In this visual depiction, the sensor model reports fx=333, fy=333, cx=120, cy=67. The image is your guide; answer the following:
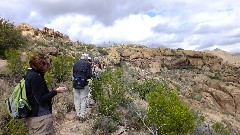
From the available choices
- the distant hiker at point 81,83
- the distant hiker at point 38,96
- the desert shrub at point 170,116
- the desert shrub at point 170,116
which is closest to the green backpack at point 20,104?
the distant hiker at point 38,96

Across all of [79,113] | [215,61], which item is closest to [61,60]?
[79,113]

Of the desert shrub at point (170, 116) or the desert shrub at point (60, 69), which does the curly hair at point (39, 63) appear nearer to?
the desert shrub at point (170, 116)

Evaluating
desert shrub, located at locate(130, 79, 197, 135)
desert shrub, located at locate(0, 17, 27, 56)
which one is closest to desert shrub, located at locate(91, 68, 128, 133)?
desert shrub, located at locate(130, 79, 197, 135)

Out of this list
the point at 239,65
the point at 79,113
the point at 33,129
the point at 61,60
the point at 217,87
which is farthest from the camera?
the point at 239,65

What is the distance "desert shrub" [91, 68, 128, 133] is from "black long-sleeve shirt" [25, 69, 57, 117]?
3.38 meters

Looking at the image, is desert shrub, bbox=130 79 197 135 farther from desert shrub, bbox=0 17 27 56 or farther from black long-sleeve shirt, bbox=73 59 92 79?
desert shrub, bbox=0 17 27 56

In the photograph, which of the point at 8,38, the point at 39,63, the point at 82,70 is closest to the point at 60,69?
the point at 82,70

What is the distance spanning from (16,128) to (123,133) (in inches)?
104

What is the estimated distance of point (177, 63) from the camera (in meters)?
43.3

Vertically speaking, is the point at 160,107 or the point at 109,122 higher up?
the point at 160,107

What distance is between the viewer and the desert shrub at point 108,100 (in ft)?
26.0

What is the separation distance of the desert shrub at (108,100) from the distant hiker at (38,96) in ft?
10.8

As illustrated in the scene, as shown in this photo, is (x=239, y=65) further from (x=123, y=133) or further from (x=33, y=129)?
(x=33, y=129)

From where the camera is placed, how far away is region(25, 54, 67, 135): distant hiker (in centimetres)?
439
